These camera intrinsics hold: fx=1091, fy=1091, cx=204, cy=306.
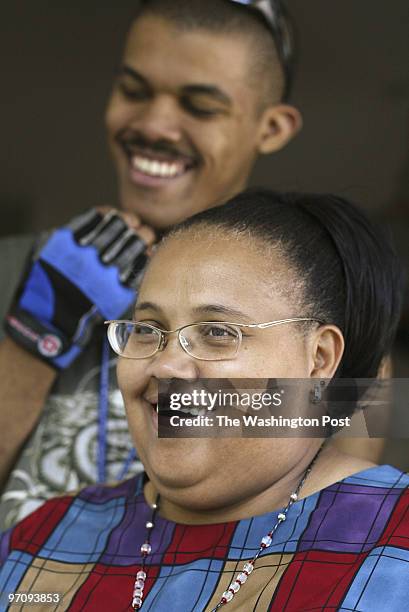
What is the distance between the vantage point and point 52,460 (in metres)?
2.08

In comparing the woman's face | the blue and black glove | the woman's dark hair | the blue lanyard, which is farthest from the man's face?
the woman's face

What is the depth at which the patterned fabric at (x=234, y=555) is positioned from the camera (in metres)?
1.23

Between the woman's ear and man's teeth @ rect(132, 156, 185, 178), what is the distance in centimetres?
106

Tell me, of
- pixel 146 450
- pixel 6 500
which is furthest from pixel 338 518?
pixel 6 500

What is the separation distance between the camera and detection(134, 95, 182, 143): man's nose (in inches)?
92.0

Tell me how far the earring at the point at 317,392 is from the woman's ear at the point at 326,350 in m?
0.01

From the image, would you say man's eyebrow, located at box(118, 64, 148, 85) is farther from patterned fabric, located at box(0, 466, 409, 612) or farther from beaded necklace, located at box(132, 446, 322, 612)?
beaded necklace, located at box(132, 446, 322, 612)

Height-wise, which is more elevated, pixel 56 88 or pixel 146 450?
pixel 146 450

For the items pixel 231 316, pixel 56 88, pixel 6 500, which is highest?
pixel 231 316

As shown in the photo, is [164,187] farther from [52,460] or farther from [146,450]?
[146,450]

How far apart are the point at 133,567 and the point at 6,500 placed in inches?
25.1

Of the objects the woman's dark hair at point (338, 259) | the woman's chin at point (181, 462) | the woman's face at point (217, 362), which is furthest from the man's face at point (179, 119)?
the woman's chin at point (181, 462)

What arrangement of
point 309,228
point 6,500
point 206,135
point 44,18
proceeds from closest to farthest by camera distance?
point 309,228 < point 6,500 < point 206,135 < point 44,18

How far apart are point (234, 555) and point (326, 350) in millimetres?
282
